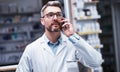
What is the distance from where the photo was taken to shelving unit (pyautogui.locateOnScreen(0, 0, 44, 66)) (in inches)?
301

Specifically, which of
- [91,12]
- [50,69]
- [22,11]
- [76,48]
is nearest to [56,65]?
[50,69]

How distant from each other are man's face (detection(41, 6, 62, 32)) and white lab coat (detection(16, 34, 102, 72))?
5.6 inches

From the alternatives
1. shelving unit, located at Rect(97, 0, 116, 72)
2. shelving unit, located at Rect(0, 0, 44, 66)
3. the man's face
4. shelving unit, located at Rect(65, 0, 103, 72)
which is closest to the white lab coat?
the man's face

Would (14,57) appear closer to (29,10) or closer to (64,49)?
(29,10)

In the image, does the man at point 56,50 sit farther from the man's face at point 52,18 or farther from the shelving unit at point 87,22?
the shelving unit at point 87,22

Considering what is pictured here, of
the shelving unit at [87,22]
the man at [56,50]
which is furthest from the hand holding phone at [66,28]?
the shelving unit at [87,22]

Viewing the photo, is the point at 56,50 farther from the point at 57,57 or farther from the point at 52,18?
the point at 52,18

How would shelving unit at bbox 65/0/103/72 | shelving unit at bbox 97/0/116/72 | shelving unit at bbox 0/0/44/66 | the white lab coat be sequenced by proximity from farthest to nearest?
1. shelving unit at bbox 0/0/44/66
2. shelving unit at bbox 97/0/116/72
3. shelving unit at bbox 65/0/103/72
4. the white lab coat

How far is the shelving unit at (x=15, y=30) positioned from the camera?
7.64 meters

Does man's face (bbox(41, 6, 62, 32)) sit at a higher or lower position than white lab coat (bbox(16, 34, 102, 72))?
higher

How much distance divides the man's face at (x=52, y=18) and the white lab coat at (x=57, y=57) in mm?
142

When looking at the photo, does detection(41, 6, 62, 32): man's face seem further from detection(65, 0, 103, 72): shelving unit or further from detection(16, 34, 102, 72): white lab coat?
detection(65, 0, 103, 72): shelving unit

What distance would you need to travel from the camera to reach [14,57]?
25.0ft

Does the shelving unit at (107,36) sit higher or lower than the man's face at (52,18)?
lower
